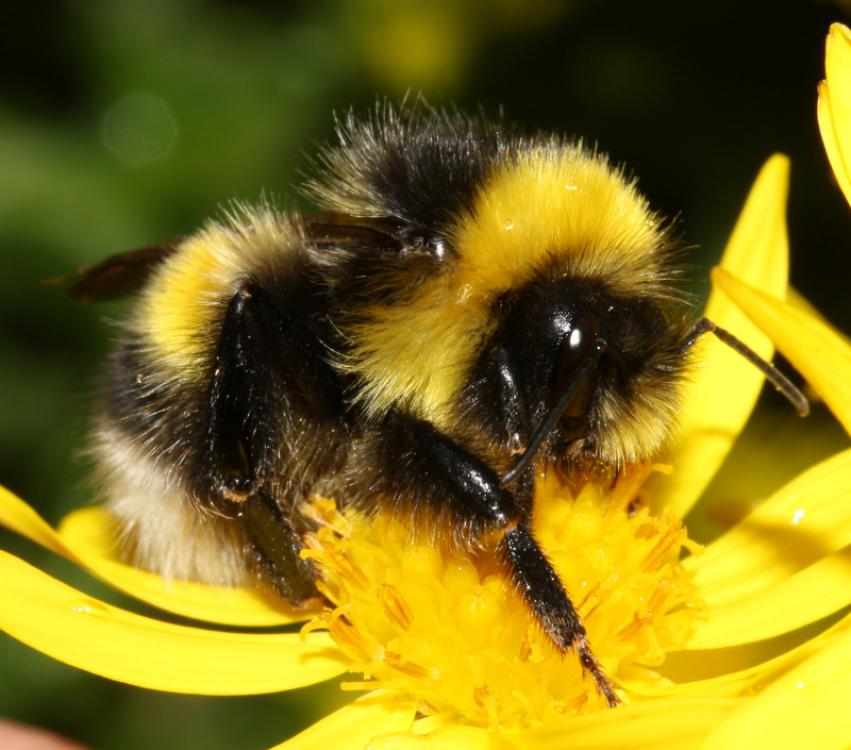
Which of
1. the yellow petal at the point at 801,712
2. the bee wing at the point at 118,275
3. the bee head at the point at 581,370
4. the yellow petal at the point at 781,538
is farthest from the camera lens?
the bee wing at the point at 118,275

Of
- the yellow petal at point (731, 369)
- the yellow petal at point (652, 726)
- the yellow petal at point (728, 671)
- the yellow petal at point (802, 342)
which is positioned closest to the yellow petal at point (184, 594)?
the yellow petal at point (728, 671)

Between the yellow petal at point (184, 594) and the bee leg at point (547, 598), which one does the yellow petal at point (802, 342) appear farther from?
the yellow petal at point (184, 594)

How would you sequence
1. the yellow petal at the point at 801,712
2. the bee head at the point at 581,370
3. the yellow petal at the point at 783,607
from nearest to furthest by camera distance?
1. the yellow petal at the point at 801,712
2. the bee head at the point at 581,370
3. the yellow petal at the point at 783,607

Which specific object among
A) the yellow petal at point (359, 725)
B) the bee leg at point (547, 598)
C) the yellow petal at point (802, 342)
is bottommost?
the yellow petal at point (359, 725)

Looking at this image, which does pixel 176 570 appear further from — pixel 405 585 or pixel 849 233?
pixel 849 233

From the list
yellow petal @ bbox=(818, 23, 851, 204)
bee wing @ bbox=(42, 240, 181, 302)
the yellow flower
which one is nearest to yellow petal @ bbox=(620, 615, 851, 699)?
the yellow flower

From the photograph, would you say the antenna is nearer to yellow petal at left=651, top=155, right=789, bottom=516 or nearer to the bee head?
the bee head
